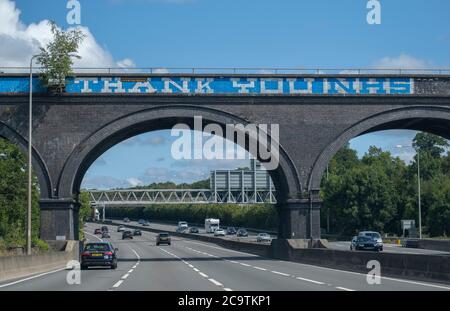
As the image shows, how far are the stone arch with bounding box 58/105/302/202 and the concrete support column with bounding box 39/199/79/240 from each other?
725 millimetres

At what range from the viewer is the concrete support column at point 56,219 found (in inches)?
1945

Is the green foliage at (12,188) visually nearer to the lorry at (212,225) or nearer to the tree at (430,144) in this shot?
the lorry at (212,225)

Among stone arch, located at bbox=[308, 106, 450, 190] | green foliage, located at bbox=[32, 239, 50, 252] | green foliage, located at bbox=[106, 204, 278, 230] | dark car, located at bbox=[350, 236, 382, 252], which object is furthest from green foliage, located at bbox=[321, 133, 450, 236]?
green foliage, located at bbox=[32, 239, 50, 252]

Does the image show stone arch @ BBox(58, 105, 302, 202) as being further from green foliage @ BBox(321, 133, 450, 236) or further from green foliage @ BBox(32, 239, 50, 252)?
green foliage @ BBox(321, 133, 450, 236)

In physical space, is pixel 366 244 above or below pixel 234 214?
above

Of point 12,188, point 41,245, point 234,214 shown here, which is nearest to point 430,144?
point 234,214

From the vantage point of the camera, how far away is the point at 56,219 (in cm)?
4953

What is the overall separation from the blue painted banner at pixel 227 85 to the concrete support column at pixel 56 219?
7758 millimetres

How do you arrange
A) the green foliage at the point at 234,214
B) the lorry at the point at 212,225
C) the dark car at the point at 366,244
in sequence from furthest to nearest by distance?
the green foliage at the point at 234,214 < the lorry at the point at 212,225 < the dark car at the point at 366,244

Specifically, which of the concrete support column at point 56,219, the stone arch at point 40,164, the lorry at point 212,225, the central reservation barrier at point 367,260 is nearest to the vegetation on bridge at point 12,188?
the stone arch at point 40,164

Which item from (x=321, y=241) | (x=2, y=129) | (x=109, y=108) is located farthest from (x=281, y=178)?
(x=2, y=129)

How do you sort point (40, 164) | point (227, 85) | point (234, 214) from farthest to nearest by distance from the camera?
point (234, 214) < point (227, 85) < point (40, 164)

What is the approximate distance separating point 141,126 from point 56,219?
8715 mm

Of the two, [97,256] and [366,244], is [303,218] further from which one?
[97,256]
